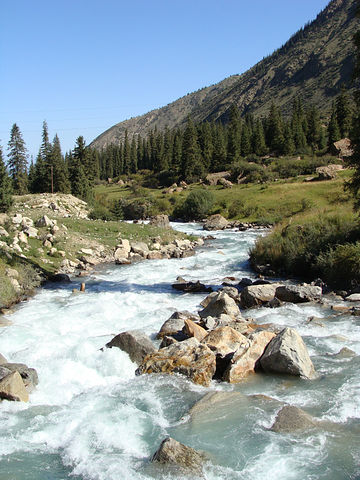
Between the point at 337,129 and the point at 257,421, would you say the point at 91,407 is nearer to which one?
the point at 257,421

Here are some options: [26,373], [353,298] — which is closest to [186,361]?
[26,373]

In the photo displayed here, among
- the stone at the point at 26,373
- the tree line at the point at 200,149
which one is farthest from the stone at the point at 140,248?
the tree line at the point at 200,149

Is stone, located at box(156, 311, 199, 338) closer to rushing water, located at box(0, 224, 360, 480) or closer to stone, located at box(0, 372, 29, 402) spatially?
rushing water, located at box(0, 224, 360, 480)

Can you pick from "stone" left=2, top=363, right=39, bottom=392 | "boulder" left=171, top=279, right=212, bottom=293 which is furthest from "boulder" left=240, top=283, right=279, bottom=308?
"stone" left=2, top=363, right=39, bottom=392

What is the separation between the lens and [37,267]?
68.7ft

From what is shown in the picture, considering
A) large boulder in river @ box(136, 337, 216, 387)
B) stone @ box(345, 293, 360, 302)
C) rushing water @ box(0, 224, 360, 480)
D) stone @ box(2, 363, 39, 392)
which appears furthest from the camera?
stone @ box(345, 293, 360, 302)

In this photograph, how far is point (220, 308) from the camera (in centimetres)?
1378

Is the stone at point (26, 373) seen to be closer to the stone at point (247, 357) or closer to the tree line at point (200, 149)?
the stone at point (247, 357)

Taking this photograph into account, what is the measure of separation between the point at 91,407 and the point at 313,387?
501cm

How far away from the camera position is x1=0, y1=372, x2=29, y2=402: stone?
26.8 ft

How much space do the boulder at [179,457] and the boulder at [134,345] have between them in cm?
402

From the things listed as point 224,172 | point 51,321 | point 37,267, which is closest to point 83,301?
point 51,321

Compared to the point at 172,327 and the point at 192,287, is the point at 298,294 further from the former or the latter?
the point at 172,327

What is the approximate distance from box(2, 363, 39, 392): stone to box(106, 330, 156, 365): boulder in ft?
7.50
